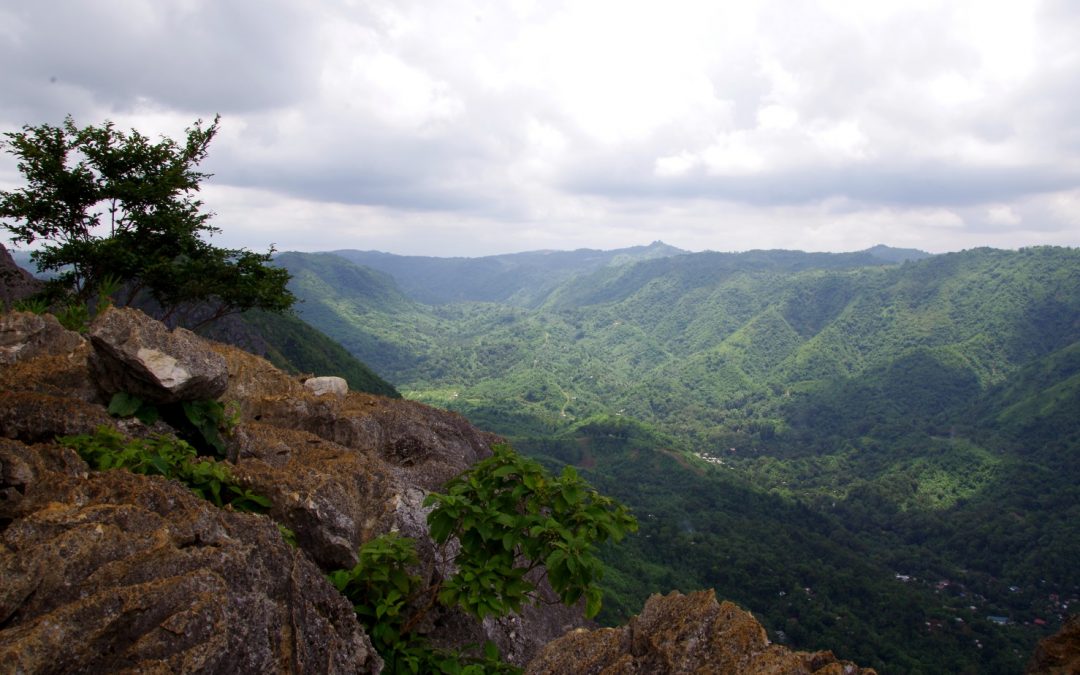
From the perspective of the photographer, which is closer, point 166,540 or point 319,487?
point 166,540

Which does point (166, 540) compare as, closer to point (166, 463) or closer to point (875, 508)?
point (166, 463)

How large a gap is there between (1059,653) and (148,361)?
11196 mm

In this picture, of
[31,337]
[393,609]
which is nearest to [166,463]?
[393,609]

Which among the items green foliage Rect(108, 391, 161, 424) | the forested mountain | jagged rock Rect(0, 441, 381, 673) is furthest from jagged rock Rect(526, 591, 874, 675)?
the forested mountain

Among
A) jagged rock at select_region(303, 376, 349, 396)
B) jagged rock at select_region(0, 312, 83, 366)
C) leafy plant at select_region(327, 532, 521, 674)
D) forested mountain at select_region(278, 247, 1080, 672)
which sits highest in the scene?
jagged rock at select_region(0, 312, 83, 366)

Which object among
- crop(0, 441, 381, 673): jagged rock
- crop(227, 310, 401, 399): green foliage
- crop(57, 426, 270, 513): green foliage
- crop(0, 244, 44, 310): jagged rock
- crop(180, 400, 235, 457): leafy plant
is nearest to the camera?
crop(0, 441, 381, 673): jagged rock

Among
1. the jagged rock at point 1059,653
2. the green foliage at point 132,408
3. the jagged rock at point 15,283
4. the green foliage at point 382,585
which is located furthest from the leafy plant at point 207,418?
the jagged rock at point 15,283

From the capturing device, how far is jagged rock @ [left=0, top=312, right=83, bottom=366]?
11180 millimetres

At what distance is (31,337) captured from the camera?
11594mm

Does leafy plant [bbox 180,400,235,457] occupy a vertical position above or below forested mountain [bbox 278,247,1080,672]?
above

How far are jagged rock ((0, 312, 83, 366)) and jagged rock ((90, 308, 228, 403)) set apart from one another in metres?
3.18

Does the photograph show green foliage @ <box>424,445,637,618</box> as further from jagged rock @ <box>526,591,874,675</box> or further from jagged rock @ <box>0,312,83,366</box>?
jagged rock @ <box>0,312,83,366</box>

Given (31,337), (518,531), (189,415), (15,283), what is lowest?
(518,531)

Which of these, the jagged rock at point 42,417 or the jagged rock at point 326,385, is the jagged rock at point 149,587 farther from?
the jagged rock at point 326,385
